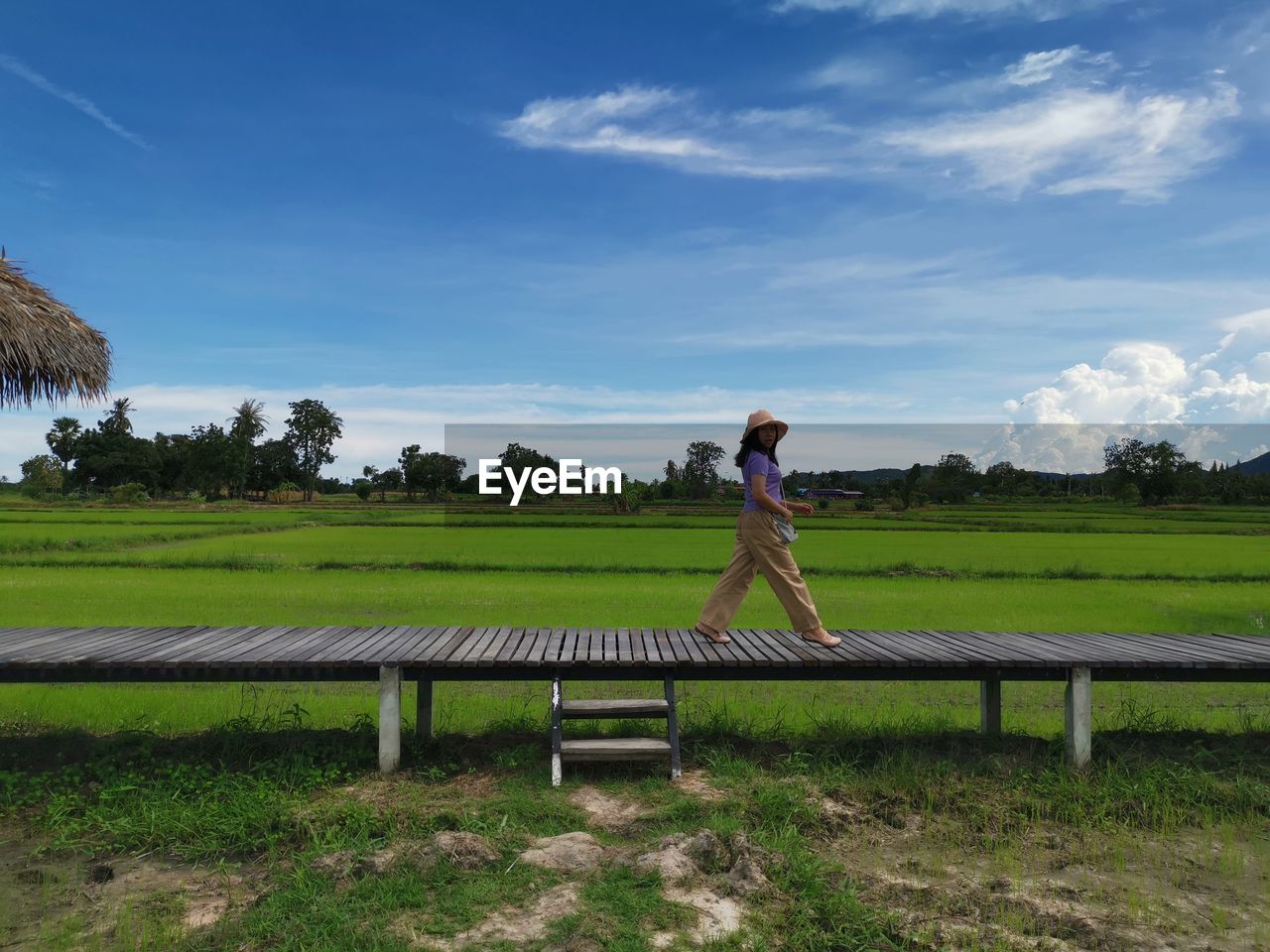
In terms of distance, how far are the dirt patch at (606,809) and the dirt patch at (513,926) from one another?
81cm

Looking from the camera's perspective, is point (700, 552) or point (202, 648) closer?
point (202, 648)

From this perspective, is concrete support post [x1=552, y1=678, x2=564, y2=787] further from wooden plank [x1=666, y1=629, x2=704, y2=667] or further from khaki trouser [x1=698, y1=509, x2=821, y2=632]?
khaki trouser [x1=698, y1=509, x2=821, y2=632]

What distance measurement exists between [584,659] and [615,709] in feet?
1.47

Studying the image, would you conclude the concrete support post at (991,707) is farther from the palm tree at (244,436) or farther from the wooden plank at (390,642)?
the palm tree at (244,436)

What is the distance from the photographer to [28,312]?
9758 mm

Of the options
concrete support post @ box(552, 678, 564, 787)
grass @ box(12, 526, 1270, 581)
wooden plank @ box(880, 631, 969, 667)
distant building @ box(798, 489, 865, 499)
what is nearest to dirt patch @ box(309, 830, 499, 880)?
concrete support post @ box(552, 678, 564, 787)

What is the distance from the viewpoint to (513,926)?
3.66 m

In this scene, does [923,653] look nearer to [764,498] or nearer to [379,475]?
[764,498]

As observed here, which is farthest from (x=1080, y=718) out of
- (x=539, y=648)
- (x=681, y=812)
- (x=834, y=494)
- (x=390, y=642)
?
(x=834, y=494)

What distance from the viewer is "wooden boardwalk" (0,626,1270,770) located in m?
5.56

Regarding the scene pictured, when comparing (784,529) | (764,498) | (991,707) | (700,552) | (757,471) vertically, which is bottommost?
(700,552)

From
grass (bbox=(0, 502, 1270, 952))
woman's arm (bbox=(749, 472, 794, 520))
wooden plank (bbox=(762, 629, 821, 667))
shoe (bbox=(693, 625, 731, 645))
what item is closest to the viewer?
grass (bbox=(0, 502, 1270, 952))

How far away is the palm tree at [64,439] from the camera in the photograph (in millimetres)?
79000

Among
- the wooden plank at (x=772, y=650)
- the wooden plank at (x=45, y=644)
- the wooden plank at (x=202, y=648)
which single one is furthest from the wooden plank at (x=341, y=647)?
the wooden plank at (x=772, y=650)
